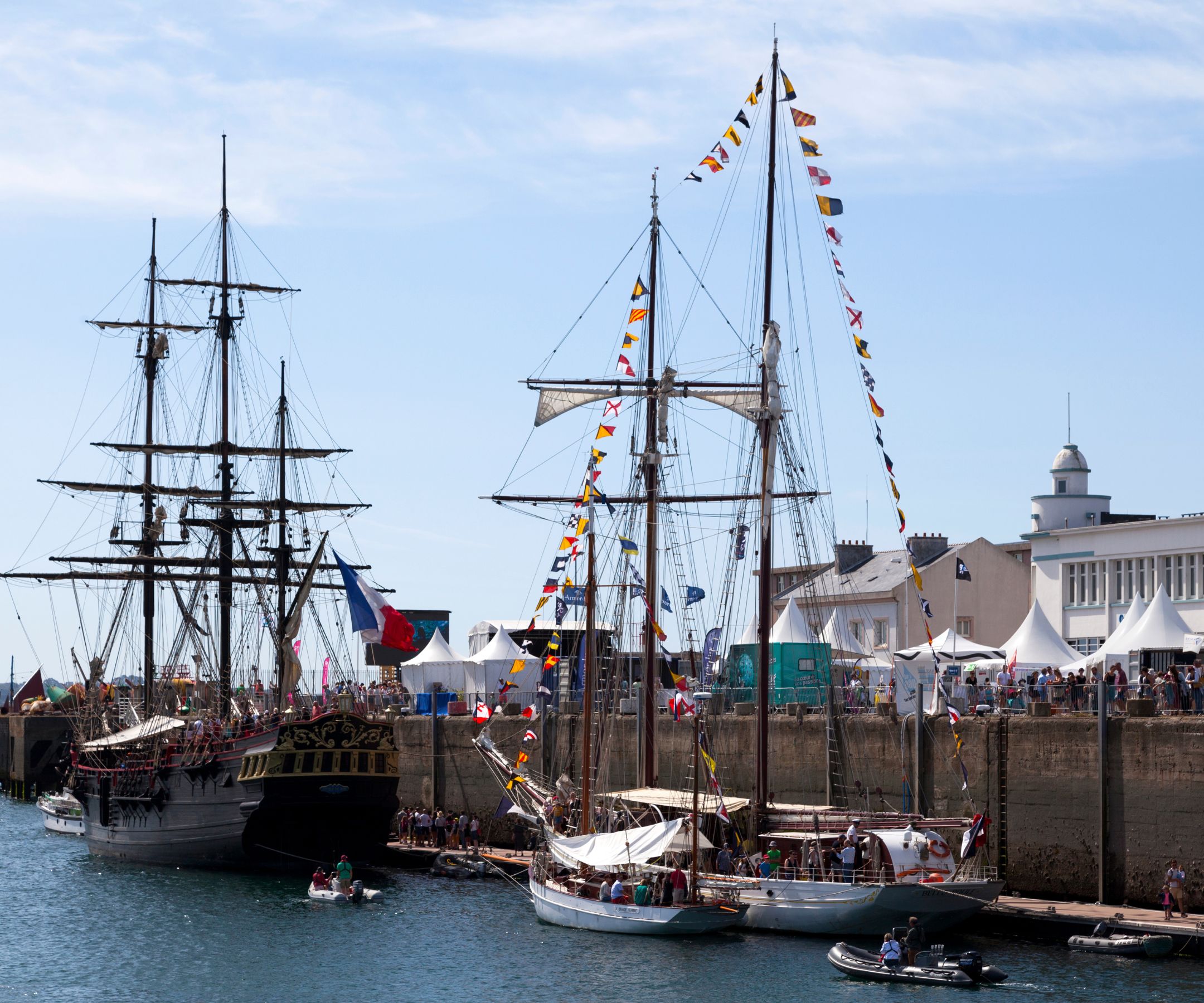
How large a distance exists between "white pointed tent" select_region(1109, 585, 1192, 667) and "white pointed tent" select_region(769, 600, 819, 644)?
1299cm

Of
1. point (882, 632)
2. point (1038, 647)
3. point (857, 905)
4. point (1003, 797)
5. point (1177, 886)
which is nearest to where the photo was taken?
point (1177, 886)

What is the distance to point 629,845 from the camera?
39531mm

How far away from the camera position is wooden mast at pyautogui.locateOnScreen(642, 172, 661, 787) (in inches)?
1816

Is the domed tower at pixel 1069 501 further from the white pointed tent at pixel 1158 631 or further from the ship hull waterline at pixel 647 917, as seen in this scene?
the ship hull waterline at pixel 647 917

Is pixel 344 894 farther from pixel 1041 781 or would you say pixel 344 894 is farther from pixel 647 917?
pixel 1041 781

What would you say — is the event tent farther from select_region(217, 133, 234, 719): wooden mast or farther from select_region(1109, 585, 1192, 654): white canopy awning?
select_region(217, 133, 234, 719): wooden mast

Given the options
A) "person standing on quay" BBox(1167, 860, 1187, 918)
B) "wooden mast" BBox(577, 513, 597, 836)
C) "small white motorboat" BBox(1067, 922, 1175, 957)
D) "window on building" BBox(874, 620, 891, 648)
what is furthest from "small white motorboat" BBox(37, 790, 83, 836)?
"person standing on quay" BBox(1167, 860, 1187, 918)

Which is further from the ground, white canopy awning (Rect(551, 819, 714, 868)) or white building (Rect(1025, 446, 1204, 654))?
white building (Rect(1025, 446, 1204, 654))

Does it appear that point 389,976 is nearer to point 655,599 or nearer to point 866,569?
point 655,599

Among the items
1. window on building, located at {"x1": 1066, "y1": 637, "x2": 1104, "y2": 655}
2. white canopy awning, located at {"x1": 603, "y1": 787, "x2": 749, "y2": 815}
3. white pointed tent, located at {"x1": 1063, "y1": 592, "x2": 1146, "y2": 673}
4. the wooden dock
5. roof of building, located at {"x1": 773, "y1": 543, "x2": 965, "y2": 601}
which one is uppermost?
roof of building, located at {"x1": 773, "y1": 543, "x2": 965, "y2": 601}

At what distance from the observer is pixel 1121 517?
7844 centimetres

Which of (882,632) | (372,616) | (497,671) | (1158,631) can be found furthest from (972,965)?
(882,632)

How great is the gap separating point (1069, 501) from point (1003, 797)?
38527 millimetres

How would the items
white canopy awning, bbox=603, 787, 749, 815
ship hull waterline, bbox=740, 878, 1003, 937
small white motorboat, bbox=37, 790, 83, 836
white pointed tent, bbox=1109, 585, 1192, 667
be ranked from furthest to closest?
small white motorboat, bbox=37, 790, 83, 836 < white pointed tent, bbox=1109, 585, 1192, 667 < white canopy awning, bbox=603, 787, 749, 815 < ship hull waterline, bbox=740, 878, 1003, 937
